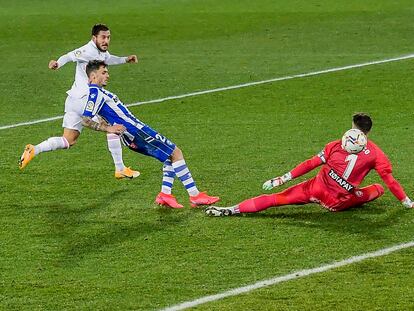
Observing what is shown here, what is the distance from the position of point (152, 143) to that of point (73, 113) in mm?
1627

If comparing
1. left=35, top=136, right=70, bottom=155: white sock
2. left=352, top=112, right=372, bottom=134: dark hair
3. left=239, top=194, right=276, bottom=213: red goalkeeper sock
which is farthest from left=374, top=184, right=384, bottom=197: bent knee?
left=35, top=136, right=70, bottom=155: white sock

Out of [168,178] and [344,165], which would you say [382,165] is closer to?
[344,165]

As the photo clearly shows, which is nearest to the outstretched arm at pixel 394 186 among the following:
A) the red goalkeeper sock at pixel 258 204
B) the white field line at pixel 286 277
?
the white field line at pixel 286 277

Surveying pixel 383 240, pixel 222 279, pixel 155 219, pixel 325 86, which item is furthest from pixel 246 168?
pixel 325 86

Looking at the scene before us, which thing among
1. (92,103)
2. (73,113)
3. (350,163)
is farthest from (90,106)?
(350,163)

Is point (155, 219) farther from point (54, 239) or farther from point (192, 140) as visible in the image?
Answer: point (192, 140)

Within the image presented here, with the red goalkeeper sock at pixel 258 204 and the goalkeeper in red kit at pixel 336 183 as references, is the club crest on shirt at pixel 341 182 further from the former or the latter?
the red goalkeeper sock at pixel 258 204

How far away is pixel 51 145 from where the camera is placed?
14297 millimetres

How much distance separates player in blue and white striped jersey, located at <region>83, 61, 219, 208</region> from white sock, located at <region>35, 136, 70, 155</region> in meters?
0.82

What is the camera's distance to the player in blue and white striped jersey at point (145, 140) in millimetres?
13469

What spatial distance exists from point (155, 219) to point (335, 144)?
2.18 m

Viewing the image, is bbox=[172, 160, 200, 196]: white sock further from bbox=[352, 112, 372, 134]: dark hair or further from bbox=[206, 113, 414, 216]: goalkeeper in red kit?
bbox=[352, 112, 372, 134]: dark hair

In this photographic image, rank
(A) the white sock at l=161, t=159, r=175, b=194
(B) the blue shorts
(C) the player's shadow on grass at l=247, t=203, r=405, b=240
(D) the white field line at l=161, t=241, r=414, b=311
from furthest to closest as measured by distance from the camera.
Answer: (A) the white sock at l=161, t=159, r=175, b=194
(B) the blue shorts
(C) the player's shadow on grass at l=247, t=203, r=405, b=240
(D) the white field line at l=161, t=241, r=414, b=311

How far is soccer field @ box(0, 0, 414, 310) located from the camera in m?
10.7
